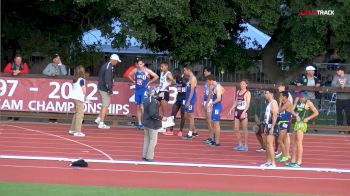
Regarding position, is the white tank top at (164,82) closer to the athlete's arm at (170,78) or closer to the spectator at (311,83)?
the athlete's arm at (170,78)

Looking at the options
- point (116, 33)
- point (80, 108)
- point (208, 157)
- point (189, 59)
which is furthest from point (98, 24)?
point (208, 157)

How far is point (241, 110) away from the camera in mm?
19359

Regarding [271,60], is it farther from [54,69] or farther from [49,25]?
[54,69]

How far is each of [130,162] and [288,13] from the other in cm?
1353

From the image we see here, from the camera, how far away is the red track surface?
15094mm

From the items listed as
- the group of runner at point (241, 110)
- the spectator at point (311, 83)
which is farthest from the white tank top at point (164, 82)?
the spectator at point (311, 83)

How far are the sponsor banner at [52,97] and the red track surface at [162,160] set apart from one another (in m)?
0.61

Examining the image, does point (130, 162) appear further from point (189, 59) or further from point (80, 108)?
point (189, 59)

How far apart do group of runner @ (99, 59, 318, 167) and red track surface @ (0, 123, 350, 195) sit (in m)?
0.45

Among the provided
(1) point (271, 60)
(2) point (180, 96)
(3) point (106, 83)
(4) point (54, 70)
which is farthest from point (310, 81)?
(1) point (271, 60)

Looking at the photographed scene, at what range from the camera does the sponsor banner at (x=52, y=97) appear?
23.4m

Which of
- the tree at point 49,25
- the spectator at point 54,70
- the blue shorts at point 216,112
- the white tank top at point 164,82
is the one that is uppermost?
the tree at point 49,25

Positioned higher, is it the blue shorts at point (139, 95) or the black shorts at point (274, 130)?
the blue shorts at point (139, 95)

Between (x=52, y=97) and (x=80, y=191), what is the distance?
33.4 feet
